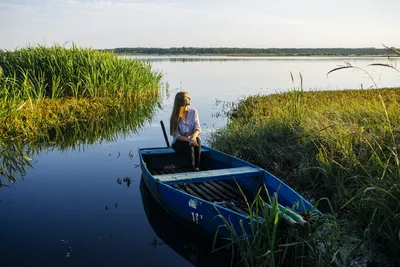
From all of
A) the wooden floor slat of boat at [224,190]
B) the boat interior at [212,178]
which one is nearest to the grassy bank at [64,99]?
the boat interior at [212,178]

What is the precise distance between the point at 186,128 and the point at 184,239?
1.99 meters

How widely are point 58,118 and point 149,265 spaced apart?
8416 millimetres

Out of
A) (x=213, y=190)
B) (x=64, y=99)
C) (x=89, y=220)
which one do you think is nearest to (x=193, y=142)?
(x=213, y=190)

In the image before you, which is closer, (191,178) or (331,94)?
(191,178)

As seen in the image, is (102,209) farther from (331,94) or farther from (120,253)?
(331,94)

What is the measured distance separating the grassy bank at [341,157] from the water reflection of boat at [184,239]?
5.08 feet

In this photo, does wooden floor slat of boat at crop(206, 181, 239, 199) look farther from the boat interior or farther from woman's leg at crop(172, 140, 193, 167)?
woman's leg at crop(172, 140, 193, 167)

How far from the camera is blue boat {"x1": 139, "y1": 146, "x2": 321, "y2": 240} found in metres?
4.35

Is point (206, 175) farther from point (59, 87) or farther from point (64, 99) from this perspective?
point (59, 87)

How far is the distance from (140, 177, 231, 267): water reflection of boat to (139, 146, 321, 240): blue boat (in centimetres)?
22

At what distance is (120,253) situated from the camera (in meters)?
4.86

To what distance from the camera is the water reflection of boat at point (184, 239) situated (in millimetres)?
4648

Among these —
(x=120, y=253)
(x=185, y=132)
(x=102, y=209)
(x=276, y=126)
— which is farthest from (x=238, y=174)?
(x=276, y=126)

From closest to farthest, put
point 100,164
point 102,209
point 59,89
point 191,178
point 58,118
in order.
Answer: point 191,178, point 102,209, point 100,164, point 58,118, point 59,89
